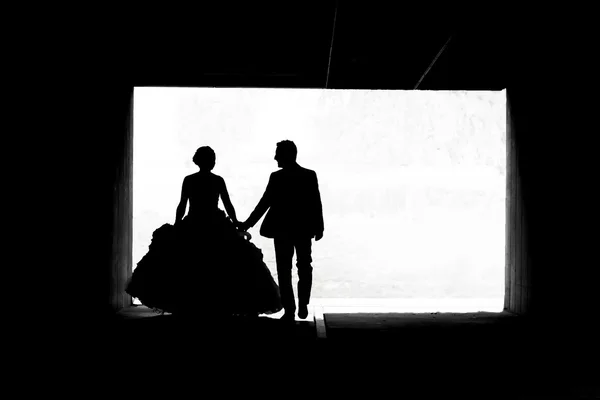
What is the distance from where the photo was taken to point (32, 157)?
6.29 metres

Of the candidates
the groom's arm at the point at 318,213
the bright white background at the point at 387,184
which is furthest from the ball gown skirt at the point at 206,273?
the bright white background at the point at 387,184

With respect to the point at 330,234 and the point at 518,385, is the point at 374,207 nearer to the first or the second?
the point at 330,234

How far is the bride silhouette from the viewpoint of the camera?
640cm

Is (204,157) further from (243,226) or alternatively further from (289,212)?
(289,212)

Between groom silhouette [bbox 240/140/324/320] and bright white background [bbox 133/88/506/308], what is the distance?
33176 millimetres

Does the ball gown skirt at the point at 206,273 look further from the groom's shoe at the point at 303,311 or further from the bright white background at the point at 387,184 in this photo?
the bright white background at the point at 387,184

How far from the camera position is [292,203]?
6789 millimetres

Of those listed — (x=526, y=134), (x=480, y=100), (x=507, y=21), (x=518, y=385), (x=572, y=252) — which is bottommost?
(x=518, y=385)

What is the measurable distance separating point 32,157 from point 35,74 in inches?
30.5

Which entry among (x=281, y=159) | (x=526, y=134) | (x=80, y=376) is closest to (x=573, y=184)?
(x=526, y=134)

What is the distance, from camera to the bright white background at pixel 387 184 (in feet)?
134

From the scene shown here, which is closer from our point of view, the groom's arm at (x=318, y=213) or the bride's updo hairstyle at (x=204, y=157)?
the bride's updo hairstyle at (x=204, y=157)

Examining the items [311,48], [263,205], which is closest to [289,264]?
[263,205]

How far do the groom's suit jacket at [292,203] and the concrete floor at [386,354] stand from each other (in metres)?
0.90
